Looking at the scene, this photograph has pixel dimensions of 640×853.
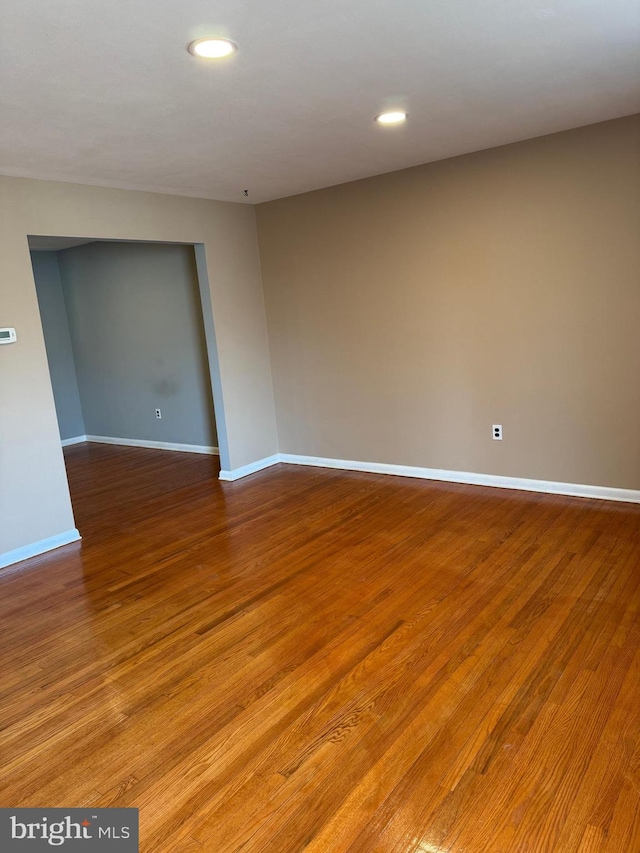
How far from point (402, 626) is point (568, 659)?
2.30ft

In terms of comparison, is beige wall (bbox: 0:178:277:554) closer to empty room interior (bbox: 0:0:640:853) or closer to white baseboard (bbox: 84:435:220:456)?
empty room interior (bbox: 0:0:640:853)

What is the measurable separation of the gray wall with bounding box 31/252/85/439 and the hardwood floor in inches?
149

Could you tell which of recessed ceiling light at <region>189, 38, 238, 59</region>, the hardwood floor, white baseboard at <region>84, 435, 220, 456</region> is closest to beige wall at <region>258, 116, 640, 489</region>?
the hardwood floor

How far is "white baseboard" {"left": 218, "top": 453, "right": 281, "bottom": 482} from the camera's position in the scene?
17.6 ft

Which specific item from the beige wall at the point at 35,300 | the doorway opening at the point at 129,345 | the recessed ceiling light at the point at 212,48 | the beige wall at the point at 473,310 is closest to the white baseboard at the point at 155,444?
the doorway opening at the point at 129,345

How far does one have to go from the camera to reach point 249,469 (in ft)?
18.1

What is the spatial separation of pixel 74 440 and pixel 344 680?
6114 mm

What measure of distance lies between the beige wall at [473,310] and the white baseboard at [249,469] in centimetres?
34

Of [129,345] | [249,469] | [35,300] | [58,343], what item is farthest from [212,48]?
[58,343]

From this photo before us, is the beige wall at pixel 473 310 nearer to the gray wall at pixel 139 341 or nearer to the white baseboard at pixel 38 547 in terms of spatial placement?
the gray wall at pixel 139 341

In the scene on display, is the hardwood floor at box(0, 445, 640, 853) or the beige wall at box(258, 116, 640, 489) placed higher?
the beige wall at box(258, 116, 640, 489)

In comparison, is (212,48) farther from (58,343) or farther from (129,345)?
(58,343)

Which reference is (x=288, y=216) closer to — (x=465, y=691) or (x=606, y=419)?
(x=606, y=419)

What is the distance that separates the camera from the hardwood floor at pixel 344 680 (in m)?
1.74
